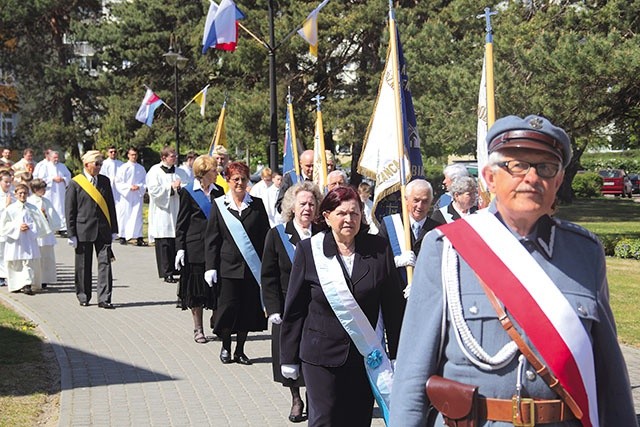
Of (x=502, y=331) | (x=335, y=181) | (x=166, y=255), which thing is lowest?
(x=166, y=255)

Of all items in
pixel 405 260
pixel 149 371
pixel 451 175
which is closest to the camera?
pixel 405 260

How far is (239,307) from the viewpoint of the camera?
10383 millimetres

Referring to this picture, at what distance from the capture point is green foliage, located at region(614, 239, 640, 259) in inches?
826

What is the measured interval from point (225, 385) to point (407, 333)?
19.8 feet

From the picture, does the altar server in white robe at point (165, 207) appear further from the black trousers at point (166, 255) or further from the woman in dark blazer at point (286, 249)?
the woman in dark blazer at point (286, 249)

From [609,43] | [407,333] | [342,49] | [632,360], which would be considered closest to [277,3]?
→ [342,49]

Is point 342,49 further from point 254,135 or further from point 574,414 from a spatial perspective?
point 574,414

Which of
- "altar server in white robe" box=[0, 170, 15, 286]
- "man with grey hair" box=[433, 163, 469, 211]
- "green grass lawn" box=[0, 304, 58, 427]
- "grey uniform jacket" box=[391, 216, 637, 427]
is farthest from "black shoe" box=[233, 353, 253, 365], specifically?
"grey uniform jacket" box=[391, 216, 637, 427]

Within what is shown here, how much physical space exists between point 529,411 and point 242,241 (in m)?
6.93

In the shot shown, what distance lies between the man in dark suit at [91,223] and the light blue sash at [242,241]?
174 inches

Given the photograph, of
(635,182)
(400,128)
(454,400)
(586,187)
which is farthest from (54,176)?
(635,182)

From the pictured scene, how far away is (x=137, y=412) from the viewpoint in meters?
8.31

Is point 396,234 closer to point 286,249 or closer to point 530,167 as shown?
point 286,249

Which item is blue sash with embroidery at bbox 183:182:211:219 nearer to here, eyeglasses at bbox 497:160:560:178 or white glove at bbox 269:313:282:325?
white glove at bbox 269:313:282:325
